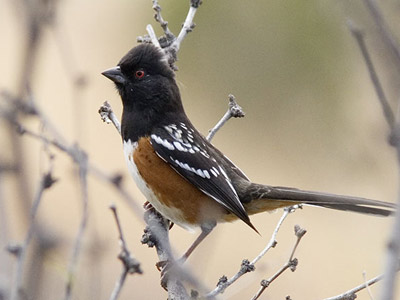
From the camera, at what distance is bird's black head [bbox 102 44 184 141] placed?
4.14 metres

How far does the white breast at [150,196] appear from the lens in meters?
4.01

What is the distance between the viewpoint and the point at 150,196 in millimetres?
4012

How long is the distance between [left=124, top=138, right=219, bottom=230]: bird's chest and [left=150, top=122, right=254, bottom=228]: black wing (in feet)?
0.13

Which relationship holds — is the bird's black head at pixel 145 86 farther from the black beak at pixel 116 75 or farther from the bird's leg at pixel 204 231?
the bird's leg at pixel 204 231

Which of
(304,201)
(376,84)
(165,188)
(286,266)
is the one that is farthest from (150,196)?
(376,84)

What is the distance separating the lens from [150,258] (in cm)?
801

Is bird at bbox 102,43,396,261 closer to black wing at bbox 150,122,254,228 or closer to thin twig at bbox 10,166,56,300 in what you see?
black wing at bbox 150,122,254,228

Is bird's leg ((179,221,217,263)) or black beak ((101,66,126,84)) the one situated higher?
black beak ((101,66,126,84))

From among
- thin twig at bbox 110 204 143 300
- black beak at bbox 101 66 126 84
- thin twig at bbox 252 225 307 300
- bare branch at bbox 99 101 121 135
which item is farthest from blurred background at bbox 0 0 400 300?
thin twig at bbox 110 204 143 300

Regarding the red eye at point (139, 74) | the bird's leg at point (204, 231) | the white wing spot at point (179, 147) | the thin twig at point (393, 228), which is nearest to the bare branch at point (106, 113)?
the red eye at point (139, 74)

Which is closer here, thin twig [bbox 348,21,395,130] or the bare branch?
thin twig [bbox 348,21,395,130]

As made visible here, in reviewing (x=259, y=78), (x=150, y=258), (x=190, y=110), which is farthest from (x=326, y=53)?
(x=150, y=258)

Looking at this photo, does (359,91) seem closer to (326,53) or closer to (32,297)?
(326,53)

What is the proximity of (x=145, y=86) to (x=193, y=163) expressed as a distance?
0.50 m
